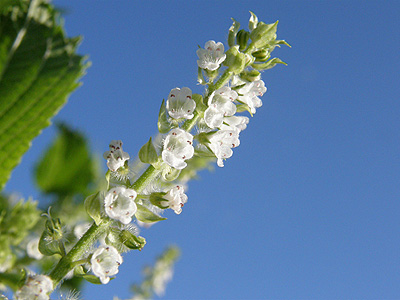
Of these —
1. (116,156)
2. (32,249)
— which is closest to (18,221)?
(32,249)

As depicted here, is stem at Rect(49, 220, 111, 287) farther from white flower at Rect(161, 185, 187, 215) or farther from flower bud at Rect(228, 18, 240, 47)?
flower bud at Rect(228, 18, 240, 47)

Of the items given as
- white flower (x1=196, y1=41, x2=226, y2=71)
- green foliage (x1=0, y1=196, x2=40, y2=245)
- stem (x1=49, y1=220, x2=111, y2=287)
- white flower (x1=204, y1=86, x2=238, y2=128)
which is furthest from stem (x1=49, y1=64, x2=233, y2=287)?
green foliage (x1=0, y1=196, x2=40, y2=245)

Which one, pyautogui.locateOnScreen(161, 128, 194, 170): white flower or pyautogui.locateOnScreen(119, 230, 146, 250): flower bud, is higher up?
pyautogui.locateOnScreen(161, 128, 194, 170): white flower

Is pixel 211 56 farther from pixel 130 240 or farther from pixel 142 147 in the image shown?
pixel 130 240

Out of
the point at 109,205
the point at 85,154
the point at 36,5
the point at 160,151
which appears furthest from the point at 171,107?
the point at 85,154

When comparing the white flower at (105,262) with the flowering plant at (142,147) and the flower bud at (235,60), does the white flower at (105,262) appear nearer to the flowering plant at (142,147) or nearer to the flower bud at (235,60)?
the flowering plant at (142,147)

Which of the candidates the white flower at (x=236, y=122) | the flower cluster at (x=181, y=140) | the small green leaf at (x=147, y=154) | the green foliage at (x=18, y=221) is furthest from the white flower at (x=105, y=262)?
the green foliage at (x=18, y=221)
